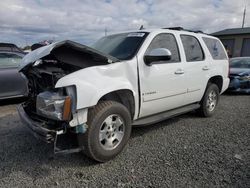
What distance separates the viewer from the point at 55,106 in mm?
2592

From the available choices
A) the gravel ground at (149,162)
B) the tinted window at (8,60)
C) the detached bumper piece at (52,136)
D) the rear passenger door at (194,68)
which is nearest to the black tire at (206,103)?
the rear passenger door at (194,68)

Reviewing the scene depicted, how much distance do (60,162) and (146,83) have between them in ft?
5.73

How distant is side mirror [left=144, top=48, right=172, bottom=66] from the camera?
3287 millimetres

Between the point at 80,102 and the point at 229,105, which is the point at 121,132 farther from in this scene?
the point at 229,105

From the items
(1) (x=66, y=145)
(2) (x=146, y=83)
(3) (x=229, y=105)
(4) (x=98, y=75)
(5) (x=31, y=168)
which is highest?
(4) (x=98, y=75)

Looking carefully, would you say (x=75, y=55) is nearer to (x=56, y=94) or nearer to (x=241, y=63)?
(x=56, y=94)

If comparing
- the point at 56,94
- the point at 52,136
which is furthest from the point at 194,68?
the point at 52,136

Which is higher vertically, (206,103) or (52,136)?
(52,136)

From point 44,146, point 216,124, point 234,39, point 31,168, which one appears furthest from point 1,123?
point 234,39

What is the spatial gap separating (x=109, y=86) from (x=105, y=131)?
64 cm

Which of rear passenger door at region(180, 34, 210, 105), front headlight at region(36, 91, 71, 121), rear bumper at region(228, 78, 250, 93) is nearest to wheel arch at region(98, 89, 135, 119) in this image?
front headlight at region(36, 91, 71, 121)

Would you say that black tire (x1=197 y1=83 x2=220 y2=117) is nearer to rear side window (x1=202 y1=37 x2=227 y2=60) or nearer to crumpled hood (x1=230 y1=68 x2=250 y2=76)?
rear side window (x1=202 y1=37 x2=227 y2=60)

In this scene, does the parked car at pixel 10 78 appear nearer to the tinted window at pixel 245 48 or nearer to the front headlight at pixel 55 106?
the front headlight at pixel 55 106

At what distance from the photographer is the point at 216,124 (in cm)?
475
